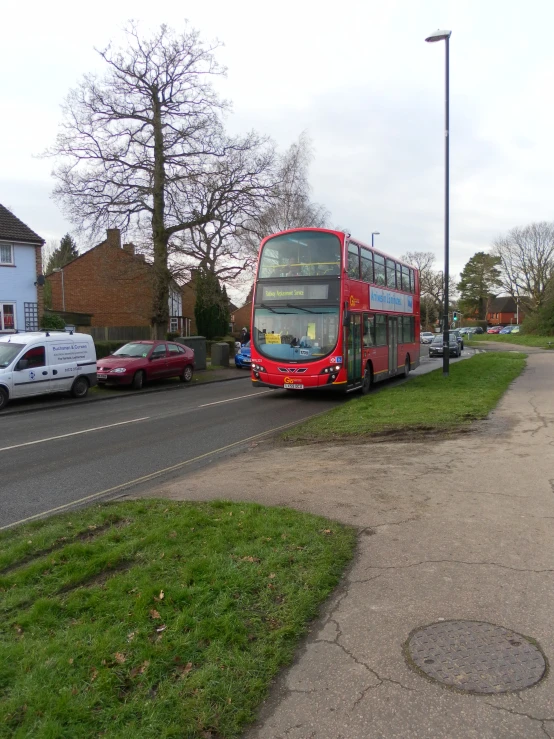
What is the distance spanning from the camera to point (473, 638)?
3.34m

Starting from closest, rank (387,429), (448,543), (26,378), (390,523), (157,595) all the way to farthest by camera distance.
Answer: (157,595) → (448,543) → (390,523) → (387,429) → (26,378)

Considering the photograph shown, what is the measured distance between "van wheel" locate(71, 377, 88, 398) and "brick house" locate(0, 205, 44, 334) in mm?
11365

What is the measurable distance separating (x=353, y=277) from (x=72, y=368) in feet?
27.7

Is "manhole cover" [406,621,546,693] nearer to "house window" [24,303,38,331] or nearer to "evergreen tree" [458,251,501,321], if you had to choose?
"house window" [24,303,38,331]

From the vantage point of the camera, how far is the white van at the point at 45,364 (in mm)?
15289

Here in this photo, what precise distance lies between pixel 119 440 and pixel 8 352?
6.69 m

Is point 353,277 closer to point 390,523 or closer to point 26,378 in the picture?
point 26,378

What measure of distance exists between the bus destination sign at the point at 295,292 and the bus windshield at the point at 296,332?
0.24 metres

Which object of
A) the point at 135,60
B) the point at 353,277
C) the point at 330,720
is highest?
the point at 135,60

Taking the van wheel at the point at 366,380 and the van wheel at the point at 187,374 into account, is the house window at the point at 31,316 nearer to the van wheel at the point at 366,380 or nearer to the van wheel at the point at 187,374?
the van wheel at the point at 187,374

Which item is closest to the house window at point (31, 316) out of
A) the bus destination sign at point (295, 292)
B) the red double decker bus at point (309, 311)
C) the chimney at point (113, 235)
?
the chimney at point (113, 235)

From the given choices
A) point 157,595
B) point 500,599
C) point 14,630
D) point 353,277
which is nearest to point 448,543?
point 500,599

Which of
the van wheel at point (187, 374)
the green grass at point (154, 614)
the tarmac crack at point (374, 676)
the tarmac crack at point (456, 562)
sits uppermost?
the van wheel at point (187, 374)

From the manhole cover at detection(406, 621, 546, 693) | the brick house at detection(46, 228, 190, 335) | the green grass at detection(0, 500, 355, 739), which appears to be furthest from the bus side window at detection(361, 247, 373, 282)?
the brick house at detection(46, 228, 190, 335)
